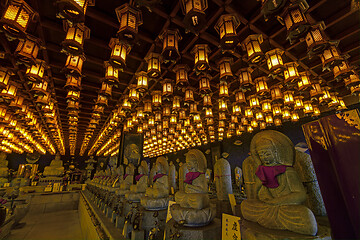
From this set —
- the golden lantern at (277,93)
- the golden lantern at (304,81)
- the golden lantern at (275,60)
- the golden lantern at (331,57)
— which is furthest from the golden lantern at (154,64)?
the golden lantern at (304,81)

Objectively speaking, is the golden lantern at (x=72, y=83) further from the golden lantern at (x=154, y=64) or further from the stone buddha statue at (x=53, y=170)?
the stone buddha statue at (x=53, y=170)

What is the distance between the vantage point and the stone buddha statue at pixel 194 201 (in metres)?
2.68

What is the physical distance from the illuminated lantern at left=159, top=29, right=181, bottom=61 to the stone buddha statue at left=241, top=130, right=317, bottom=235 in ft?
11.0

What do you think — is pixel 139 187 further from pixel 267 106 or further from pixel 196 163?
pixel 267 106

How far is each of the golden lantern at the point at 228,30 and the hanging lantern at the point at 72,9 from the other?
10.5 feet

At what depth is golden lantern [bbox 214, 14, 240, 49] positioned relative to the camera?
397 cm

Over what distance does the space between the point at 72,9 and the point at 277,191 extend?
466 centimetres

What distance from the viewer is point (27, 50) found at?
4.26m

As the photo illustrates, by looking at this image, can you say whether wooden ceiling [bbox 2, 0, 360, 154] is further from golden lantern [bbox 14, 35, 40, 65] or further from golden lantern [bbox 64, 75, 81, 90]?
golden lantern [bbox 64, 75, 81, 90]

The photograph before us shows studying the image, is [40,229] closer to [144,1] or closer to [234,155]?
[144,1]

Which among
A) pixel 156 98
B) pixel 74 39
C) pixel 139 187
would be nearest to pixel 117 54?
pixel 74 39

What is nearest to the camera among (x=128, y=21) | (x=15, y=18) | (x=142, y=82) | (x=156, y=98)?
(x=15, y=18)

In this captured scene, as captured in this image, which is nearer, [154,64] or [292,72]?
[154,64]

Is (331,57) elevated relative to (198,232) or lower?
elevated
